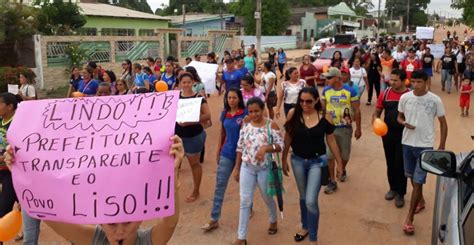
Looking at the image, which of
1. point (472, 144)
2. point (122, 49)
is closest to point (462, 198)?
point (472, 144)

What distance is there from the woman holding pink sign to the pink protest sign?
10cm

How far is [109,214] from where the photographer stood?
2.27 metres

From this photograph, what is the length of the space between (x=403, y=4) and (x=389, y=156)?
101 m

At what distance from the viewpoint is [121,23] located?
33.2 metres

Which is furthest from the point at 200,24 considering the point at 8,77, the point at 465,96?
the point at 465,96

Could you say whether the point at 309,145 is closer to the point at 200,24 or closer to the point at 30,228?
the point at 30,228

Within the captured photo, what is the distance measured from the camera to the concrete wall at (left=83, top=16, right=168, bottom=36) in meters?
30.6

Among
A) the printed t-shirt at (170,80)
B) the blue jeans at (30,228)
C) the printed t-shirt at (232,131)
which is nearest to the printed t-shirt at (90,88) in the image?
the printed t-shirt at (170,80)

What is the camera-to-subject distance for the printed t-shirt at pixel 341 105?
603cm

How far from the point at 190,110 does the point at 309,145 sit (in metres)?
1.59

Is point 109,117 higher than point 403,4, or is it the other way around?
point 403,4

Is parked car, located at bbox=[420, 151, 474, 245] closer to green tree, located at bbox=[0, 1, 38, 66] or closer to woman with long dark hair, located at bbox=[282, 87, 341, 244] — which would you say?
woman with long dark hair, located at bbox=[282, 87, 341, 244]

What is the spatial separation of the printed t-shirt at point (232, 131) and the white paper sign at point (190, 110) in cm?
37

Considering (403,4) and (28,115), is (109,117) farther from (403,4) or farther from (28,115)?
(403,4)
